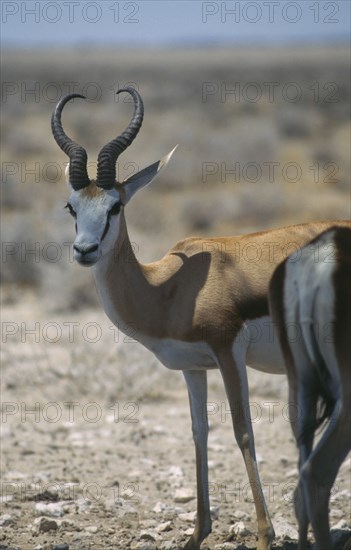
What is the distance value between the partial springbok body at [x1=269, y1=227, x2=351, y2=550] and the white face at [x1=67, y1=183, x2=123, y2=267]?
61.0 inches

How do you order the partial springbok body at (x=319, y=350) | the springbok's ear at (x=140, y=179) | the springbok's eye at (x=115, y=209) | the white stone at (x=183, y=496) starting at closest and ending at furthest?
the partial springbok body at (x=319, y=350)
the springbok's eye at (x=115, y=209)
the springbok's ear at (x=140, y=179)
the white stone at (x=183, y=496)

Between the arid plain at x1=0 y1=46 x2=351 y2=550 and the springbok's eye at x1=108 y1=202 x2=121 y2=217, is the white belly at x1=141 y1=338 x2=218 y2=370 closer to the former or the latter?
the springbok's eye at x1=108 y1=202 x2=121 y2=217

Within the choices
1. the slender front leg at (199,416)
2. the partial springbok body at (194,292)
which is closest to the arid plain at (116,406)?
the slender front leg at (199,416)

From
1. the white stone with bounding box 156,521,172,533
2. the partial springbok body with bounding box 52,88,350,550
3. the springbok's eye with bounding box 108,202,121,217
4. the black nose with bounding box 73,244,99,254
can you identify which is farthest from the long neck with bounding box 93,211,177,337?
the white stone with bounding box 156,521,172,533

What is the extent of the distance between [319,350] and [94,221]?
2.03 meters

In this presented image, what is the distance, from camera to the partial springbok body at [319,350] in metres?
4.68

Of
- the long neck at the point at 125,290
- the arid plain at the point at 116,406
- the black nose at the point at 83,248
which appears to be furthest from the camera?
the arid plain at the point at 116,406

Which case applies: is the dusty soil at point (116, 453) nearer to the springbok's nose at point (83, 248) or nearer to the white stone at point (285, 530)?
the white stone at point (285, 530)

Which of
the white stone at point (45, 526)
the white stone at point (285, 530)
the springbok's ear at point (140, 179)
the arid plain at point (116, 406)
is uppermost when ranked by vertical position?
the springbok's ear at point (140, 179)

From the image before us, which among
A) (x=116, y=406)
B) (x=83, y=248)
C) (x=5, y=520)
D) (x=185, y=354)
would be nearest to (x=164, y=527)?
(x=5, y=520)

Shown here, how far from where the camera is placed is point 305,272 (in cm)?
475

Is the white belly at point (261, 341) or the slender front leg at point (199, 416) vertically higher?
the white belly at point (261, 341)

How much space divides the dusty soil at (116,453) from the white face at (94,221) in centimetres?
192

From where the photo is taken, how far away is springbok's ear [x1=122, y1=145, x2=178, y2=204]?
655 centimetres
